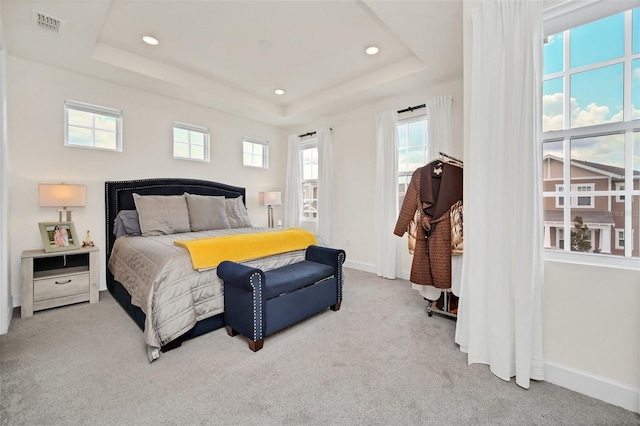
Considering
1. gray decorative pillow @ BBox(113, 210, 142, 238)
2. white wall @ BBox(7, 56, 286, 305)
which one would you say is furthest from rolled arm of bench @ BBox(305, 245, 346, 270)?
white wall @ BBox(7, 56, 286, 305)

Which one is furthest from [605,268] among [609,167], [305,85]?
[305,85]

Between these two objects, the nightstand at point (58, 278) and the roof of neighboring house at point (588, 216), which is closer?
the roof of neighboring house at point (588, 216)

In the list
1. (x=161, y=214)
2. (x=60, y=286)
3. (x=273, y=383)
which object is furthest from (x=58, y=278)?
(x=273, y=383)

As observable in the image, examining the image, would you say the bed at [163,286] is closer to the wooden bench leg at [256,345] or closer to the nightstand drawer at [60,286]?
the nightstand drawer at [60,286]

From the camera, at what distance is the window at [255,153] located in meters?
5.23

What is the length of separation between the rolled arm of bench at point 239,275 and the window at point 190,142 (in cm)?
275

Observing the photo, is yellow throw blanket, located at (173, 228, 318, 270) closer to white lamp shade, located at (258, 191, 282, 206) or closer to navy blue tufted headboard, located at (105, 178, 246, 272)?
navy blue tufted headboard, located at (105, 178, 246, 272)

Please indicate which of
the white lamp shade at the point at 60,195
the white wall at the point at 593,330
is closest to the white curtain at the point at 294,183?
the white lamp shade at the point at 60,195

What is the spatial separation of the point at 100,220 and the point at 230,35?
9.13ft

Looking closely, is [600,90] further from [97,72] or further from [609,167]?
[97,72]

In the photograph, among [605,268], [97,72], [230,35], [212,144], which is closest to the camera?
[605,268]

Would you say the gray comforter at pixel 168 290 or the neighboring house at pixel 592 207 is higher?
the neighboring house at pixel 592 207

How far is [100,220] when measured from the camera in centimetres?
356

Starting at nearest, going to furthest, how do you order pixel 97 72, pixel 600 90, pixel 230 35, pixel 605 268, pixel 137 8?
pixel 605 268 → pixel 600 90 → pixel 137 8 → pixel 230 35 → pixel 97 72
